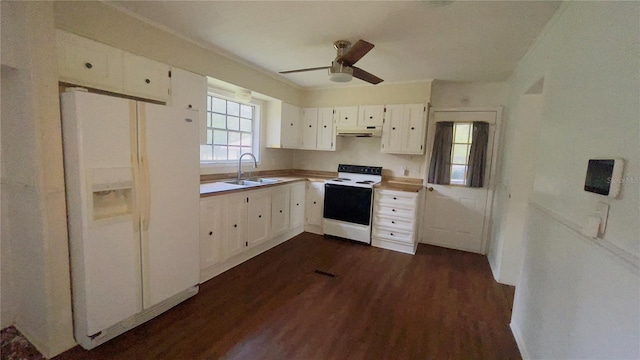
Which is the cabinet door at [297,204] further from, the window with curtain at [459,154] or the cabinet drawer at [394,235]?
the window with curtain at [459,154]

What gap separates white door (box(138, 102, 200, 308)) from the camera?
1947 millimetres

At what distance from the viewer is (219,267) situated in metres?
2.87

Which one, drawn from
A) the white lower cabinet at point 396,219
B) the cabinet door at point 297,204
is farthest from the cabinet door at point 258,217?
the white lower cabinet at point 396,219

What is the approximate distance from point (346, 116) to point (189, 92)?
2.38m

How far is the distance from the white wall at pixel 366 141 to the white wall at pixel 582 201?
1931 mm

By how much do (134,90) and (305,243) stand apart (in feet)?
9.10

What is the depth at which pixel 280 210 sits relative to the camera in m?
3.78

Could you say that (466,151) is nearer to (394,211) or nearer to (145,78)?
(394,211)

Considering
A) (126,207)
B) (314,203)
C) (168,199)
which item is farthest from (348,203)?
(126,207)

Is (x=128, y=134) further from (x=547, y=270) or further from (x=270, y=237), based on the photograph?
(x=547, y=270)

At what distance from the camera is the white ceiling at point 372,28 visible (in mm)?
1908

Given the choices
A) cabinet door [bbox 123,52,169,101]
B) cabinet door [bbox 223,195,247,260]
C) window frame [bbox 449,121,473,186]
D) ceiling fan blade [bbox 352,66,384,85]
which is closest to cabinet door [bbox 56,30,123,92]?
cabinet door [bbox 123,52,169,101]

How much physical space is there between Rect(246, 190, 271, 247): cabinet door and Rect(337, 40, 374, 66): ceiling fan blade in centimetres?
184

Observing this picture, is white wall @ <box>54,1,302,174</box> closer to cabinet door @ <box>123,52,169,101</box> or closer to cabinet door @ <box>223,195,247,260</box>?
cabinet door @ <box>123,52,169,101</box>
